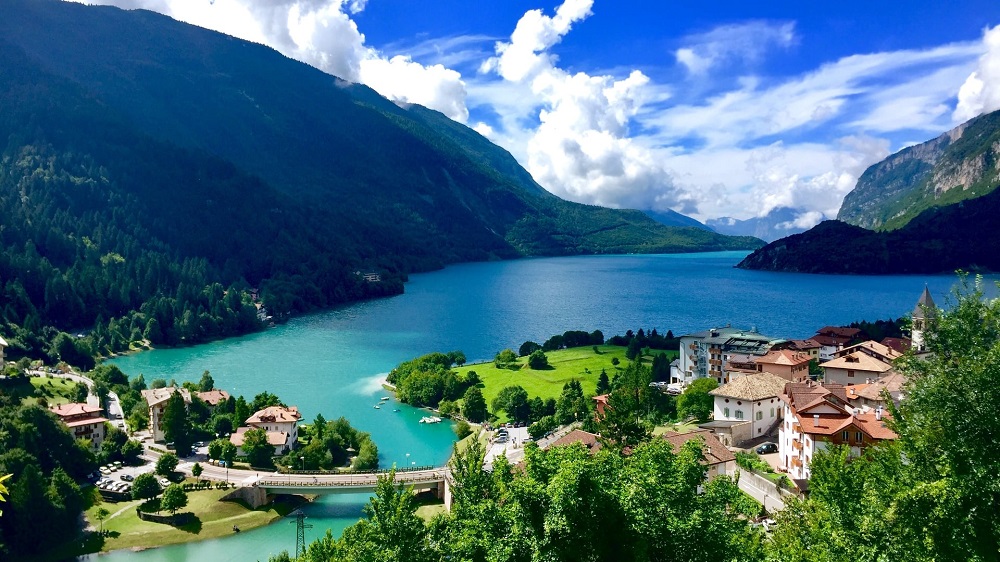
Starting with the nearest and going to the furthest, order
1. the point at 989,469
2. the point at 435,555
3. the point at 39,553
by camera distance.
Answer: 1. the point at 989,469
2. the point at 435,555
3. the point at 39,553

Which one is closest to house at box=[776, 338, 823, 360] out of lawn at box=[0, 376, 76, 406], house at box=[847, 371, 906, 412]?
house at box=[847, 371, 906, 412]

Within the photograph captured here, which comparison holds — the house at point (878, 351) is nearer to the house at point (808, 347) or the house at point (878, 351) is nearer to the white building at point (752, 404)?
the house at point (808, 347)

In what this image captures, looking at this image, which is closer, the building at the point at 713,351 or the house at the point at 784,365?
the house at the point at 784,365

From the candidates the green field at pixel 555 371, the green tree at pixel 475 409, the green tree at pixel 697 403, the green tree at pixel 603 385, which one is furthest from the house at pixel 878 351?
the green tree at pixel 475 409

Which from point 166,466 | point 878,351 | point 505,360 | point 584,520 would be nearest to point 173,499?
point 166,466

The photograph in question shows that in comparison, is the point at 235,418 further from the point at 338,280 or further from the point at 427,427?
the point at 338,280

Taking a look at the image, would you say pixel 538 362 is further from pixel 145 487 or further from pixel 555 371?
pixel 145 487

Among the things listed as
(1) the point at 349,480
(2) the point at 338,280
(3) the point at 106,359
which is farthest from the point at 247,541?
(2) the point at 338,280
